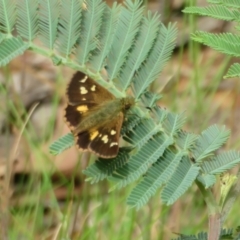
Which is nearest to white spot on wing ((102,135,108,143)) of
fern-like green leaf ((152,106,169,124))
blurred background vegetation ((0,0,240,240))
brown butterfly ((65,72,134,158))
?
brown butterfly ((65,72,134,158))

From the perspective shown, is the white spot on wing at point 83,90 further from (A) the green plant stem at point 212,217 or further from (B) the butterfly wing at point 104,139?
(A) the green plant stem at point 212,217

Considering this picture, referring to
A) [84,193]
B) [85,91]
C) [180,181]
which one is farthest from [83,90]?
[84,193]

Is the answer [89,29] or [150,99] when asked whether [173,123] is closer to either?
[150,99]

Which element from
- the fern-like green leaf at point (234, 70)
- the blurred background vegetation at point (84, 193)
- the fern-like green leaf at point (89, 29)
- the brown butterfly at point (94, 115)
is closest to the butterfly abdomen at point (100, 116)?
the brown butterfly at point (94, 115)

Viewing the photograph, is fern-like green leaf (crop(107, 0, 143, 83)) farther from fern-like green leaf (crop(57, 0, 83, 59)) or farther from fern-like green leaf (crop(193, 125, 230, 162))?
fern-like green leaf (crop(193, 125, 230, 162))

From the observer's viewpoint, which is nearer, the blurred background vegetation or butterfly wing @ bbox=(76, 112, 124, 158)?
butterfly wing @ bbox=(76, 112, 124, 158)

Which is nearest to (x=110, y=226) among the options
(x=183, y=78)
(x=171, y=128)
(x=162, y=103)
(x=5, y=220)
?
(x=5, y=220)
